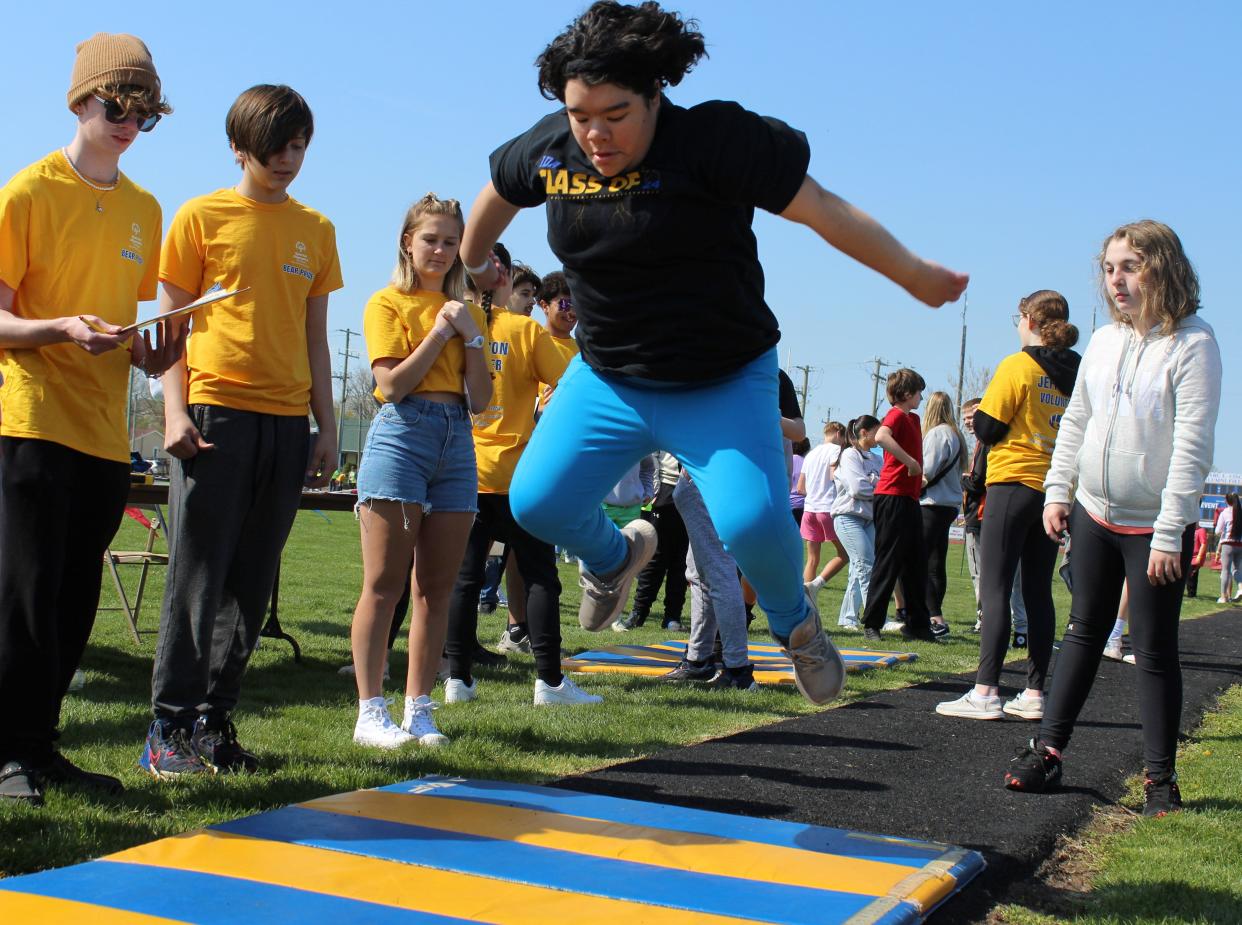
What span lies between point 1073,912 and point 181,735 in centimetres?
289

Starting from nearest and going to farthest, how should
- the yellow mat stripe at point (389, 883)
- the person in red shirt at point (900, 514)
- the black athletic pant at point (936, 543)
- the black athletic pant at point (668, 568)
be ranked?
the yellow mat stripe at point (389, 883)
the person in red shirt at point (900, 514)
the black athletic pant at point (668, 568)
the black athletic pant at point (936, 543)

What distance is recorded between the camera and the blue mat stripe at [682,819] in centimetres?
362

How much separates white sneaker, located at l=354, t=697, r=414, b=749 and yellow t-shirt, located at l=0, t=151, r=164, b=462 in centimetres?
155

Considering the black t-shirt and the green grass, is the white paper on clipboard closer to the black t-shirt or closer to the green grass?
the black t-shirt

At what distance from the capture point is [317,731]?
17.6 feet

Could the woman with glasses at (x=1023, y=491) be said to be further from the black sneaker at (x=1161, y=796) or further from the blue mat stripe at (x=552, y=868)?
the blue mat stripe at (x=552, y=868)

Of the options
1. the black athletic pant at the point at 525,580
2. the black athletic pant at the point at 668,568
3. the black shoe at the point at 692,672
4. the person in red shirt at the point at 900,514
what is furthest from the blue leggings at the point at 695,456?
the person in red shirt at the point at 900,514

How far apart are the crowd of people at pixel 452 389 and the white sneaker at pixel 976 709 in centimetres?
163

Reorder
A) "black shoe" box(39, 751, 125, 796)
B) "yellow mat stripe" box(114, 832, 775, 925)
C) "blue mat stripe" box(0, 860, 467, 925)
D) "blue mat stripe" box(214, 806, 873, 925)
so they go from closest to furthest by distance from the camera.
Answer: "blue mat stripe" box(0, 860, 467, 925), "yellow mat stripe" box(114, 832, 775, 925), "blue mat stripe" box(214, 806, 873, 925), "black shoe" box(39, 751, 125, 796)

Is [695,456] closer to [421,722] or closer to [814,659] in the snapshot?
[814,659]

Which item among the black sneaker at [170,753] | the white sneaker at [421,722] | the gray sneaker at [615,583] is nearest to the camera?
the black sneaker at [170,753]

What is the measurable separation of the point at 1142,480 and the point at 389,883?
10.1 ft

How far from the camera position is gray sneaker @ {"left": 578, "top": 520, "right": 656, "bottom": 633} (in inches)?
186

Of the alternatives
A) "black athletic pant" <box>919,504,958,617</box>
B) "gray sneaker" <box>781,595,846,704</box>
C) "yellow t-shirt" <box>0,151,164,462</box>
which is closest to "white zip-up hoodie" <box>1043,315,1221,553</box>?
"gray sneaker" <box>781,595,846,704</box>
